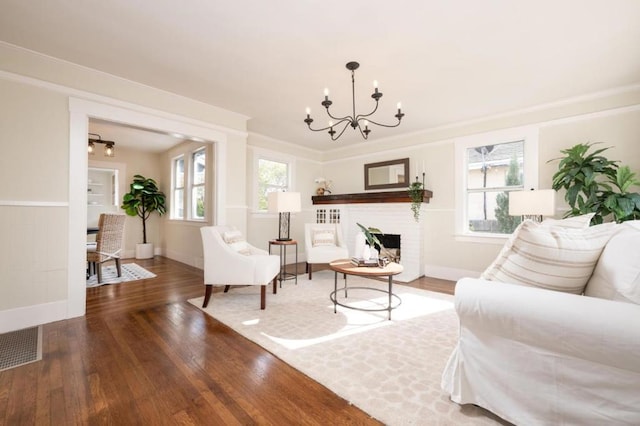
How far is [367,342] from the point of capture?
85.2 inches

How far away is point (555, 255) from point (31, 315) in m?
4.00

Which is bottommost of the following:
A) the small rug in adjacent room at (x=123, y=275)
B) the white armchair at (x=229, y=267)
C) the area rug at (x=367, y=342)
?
the area rug at (x=367, y=342)

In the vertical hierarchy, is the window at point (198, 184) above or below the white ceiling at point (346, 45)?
below

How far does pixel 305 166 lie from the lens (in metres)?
6.03

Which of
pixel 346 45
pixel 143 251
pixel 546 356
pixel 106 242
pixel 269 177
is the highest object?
pixel 346 45

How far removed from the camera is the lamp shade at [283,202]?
3.89 meters

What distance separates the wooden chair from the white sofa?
4.44m

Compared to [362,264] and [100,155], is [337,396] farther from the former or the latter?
[100,155]

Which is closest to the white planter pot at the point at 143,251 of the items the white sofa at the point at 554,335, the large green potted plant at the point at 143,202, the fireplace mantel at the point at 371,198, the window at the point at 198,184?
the large green potted plant at the point at 143,202

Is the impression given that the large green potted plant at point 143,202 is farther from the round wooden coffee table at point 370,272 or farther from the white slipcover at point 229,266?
the round wooden coffee table at point 370,272

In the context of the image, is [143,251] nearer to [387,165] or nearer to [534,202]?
[387,165]

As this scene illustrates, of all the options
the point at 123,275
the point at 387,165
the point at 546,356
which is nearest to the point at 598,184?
the point at 387,165

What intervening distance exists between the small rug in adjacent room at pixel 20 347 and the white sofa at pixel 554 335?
9.16ft

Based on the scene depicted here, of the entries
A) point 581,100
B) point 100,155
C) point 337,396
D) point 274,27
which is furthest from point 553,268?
point 100,155
